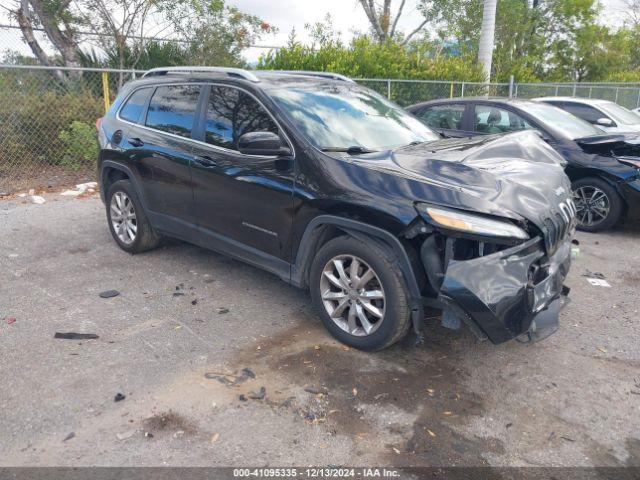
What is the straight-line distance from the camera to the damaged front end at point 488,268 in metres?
3.14

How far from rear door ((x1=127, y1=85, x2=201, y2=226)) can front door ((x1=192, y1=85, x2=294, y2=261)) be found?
0.56 ft

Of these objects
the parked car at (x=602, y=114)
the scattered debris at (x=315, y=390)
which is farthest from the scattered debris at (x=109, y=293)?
the parked car at (x=602, y=114)

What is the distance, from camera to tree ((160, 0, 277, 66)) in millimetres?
12266

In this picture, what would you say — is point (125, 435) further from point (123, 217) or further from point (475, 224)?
point (123, 217)

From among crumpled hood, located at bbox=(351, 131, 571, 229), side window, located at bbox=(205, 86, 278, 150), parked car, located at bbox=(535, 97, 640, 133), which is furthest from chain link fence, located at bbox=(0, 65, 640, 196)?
parked car, located at bbox=(535, 97, 640, 133)

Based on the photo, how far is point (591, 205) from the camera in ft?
22.2

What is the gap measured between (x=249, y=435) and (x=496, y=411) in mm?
1410

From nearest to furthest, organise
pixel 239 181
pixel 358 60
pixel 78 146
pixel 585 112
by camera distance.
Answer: pixel 239 181, pixel 585 112, pixel 78 146, pixel 358 60

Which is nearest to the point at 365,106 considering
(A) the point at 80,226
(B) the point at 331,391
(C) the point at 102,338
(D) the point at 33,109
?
(B) the point at 331,391

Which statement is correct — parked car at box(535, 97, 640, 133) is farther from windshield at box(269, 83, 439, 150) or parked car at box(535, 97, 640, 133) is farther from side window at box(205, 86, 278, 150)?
side window at box(205, 86, 278, 150)

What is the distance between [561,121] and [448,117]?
5.01ft

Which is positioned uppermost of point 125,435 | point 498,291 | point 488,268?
point 488,268

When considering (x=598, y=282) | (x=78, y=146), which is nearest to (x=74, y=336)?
(x=598, y=282)

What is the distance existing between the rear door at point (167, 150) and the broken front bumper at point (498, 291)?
259 centimetres
